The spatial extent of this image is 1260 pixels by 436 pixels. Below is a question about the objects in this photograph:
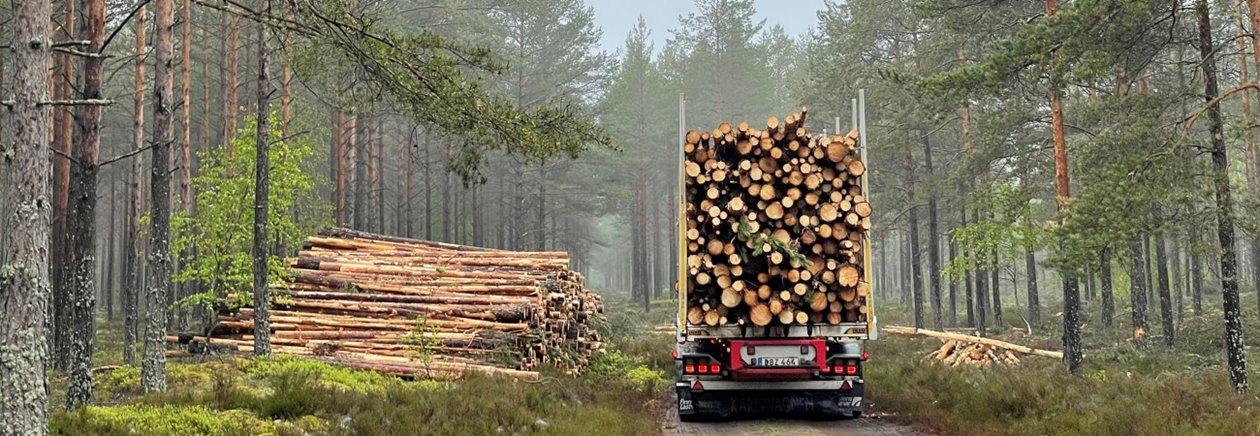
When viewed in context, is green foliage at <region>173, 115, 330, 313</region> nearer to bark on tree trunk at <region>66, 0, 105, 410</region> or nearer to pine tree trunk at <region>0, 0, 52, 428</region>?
bark on tree trunk at <region>66, 0, 105, 410</region>

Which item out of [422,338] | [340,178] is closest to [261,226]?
[422,338]

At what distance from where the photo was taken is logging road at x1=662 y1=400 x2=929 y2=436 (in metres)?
9.19

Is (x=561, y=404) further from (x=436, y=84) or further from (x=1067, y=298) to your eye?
(x=1067, y=298)

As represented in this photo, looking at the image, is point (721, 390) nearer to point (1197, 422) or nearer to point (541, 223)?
point (1197, 422)

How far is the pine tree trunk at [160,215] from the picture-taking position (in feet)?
31.7

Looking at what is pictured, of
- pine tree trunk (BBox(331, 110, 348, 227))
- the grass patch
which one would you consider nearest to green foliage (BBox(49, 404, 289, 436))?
the grass patch

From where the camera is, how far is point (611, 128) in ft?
133

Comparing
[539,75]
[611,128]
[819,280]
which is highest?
[539,75]

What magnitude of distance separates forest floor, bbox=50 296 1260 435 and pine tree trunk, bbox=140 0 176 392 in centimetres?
38

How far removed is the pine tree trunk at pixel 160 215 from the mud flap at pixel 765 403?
6.62 metres

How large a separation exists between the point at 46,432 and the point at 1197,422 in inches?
403

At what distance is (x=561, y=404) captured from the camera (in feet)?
31.9

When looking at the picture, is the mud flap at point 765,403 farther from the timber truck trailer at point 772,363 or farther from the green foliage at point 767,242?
the green foliage at point 767,242

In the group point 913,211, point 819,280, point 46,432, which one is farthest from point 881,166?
point 46,432
